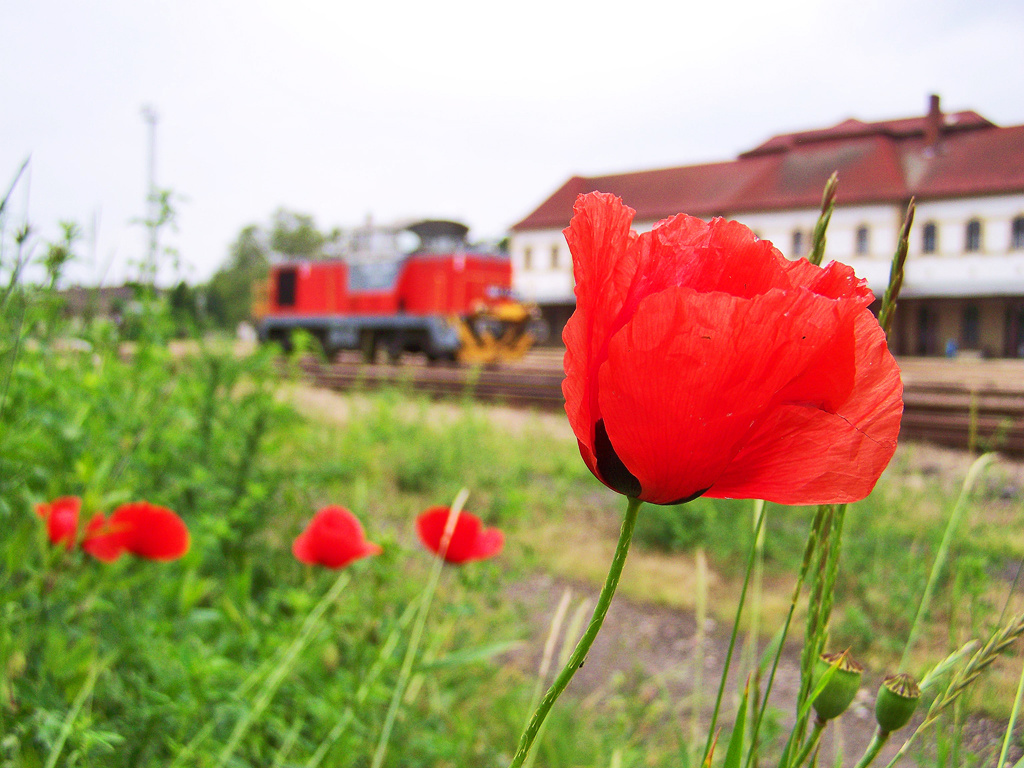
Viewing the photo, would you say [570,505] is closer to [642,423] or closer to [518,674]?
[518,674]

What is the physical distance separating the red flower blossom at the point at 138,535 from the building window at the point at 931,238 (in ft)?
87.5

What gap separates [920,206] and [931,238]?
1269 mm

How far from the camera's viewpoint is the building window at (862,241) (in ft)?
79.5

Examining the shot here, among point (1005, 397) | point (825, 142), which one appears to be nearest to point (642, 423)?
point (1005, 397)

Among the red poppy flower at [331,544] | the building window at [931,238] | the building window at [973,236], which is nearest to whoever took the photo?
the red poppy flower at [331,544]

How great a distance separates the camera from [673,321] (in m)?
0.32

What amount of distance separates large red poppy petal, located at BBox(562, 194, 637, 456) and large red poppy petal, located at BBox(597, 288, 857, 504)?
0.03 feet

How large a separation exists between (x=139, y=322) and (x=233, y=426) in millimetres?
413

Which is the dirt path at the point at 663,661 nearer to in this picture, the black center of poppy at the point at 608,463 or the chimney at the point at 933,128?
the black center of poppy at the point at 608,463

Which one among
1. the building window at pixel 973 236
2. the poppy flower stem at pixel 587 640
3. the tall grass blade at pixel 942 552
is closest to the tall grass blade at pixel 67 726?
the poppy flower stem at pixel 587 640

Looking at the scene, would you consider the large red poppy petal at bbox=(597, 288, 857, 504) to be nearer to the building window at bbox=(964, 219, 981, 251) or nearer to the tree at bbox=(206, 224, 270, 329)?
the building window at bbox=(964, 219, 981, 251)

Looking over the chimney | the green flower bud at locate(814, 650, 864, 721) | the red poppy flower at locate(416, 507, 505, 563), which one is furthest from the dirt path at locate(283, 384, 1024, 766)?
the chimney

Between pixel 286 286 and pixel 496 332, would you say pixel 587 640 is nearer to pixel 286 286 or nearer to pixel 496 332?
pixel 496 332

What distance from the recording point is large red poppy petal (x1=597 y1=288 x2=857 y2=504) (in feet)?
1.02
